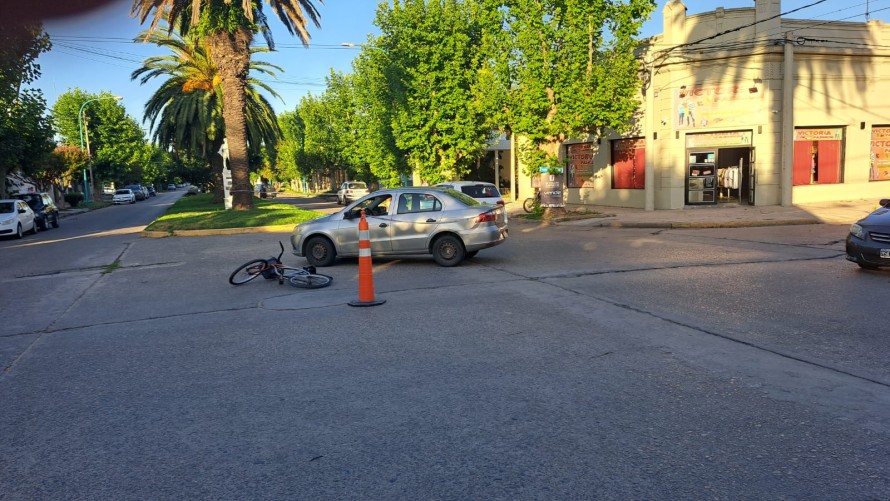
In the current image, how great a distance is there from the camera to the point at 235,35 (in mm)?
25406

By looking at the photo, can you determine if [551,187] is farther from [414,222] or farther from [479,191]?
[414,222]

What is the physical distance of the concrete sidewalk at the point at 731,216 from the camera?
62.8 ft

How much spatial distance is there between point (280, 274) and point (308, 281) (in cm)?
59

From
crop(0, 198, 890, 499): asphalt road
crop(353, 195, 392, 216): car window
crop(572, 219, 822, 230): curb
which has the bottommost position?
crop(0, 198, 890, 499): asphalt road

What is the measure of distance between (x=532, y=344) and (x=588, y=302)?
2.23 m

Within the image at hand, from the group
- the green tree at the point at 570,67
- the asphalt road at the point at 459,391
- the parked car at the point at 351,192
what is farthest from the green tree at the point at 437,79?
the asphalt road at the point at 459,391

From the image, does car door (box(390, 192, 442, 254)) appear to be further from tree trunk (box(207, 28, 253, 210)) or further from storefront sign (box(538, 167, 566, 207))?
tree trunk (box(207, 28, 253, 210))

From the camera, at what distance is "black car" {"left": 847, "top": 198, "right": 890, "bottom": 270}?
9836 millimetres

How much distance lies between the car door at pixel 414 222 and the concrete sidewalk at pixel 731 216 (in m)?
10.1

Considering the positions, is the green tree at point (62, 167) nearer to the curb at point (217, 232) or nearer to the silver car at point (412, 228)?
the curb at point (217, 232)

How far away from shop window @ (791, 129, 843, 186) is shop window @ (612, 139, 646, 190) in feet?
18.3

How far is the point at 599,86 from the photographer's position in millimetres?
21672

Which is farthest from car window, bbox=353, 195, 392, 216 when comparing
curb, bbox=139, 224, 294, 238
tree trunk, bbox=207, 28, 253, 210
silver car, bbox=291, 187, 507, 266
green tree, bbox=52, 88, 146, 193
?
green tree, bbox=52, 88, 146, 193

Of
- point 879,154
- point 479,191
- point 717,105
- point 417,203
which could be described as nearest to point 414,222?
point 417,203
